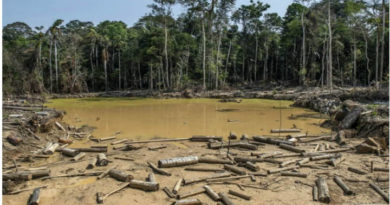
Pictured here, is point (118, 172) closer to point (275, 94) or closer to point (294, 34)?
point (275, 94)

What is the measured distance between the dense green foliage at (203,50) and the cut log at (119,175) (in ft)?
78.1

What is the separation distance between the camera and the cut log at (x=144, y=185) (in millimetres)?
5668

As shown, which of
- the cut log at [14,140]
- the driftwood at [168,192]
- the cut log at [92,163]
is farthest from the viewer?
the cut log at [14,140]

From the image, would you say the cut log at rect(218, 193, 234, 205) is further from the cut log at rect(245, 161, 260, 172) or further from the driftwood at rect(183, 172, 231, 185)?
the cut log at rect(245, 161, 260, 172)

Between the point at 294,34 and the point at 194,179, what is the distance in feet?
117

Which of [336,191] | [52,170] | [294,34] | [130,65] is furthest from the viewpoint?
[130,65]

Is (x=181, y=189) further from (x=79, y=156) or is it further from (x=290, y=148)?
(x=290, y=148)

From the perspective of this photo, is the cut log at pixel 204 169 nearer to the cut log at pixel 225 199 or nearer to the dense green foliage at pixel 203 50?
the cut log at pixel 225 199

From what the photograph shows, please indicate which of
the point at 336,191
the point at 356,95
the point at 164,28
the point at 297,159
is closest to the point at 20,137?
the point at 297,159

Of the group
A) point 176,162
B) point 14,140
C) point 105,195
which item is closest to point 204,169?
point 176,162

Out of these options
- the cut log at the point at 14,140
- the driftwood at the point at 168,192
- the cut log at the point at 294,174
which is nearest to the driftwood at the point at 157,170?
the driftwood at the point at 168,192

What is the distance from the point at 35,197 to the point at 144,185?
5.98ft

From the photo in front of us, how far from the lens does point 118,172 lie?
6.36 meters

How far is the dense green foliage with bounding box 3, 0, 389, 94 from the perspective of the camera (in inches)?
1298
